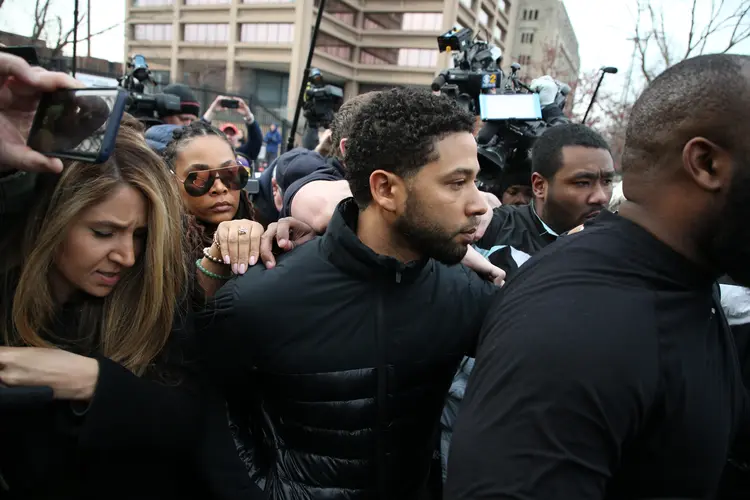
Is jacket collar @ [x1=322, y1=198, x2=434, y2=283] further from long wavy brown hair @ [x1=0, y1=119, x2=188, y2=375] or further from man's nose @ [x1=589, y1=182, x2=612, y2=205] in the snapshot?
man's nose @ [x1=589, y1=182, x2=612, y2=205]

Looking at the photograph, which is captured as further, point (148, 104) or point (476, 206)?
→ point (148, 104)

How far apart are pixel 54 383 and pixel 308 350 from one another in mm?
639

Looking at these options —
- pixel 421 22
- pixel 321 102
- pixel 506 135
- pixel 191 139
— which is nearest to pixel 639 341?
pixel 191 139

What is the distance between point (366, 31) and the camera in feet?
150

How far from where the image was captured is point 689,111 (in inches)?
38.9

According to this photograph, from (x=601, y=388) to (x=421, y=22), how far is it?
47.6 m

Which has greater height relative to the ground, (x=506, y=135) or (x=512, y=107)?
(x=512, y=107)

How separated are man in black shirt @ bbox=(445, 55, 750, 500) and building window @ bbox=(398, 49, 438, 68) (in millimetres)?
44334

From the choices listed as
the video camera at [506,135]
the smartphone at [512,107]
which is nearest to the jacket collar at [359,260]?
the video camera at [506,135]

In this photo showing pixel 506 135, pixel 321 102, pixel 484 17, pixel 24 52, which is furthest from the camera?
pixel 484 17

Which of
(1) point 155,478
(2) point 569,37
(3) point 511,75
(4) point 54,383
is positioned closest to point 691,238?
(4) point 54,383

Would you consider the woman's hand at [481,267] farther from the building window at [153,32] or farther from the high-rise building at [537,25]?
the high-rise building at [537,25]

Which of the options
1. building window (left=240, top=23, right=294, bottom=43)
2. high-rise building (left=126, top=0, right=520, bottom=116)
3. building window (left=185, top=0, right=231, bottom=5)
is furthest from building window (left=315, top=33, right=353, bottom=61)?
building window (left=185, top=0, right=231, bottom=5)

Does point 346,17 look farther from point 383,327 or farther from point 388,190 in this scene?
point 383,327
